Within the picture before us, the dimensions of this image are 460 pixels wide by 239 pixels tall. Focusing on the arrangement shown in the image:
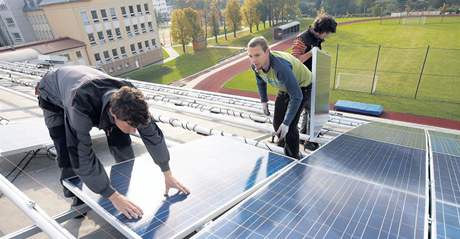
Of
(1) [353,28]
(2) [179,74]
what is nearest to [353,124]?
(2) [179,74]

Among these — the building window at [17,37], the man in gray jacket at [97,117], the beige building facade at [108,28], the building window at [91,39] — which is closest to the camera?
the man in gray jacket at [97,117]

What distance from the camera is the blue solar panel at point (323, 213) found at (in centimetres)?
238

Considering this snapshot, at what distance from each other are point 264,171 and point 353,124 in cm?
427

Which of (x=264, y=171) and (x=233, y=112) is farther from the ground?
(x=264, y=171)

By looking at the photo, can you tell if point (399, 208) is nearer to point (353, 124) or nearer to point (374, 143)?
point (374, 143)

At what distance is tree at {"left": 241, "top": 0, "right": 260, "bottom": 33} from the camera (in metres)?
50.2

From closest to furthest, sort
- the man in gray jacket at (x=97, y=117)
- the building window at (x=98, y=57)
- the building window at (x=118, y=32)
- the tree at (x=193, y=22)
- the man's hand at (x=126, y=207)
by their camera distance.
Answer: the man in gray jacket at (x=97, y=117), the man's hand at (x=126, y=207), the building window at (x=98, y=57), the building window at (x=118, y=32), the tree at (x=193, y=22)

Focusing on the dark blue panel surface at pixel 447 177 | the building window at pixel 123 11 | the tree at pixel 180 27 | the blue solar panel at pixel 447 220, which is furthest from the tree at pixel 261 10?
the blue solar panel at pixel 447 220

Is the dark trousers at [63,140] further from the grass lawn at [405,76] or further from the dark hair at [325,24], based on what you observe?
the grass lawn at [405,76]

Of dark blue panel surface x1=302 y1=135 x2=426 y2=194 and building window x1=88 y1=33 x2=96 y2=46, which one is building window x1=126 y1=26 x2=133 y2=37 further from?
dark blue panel surface x1=302 y1=135 x2=426 y2=194

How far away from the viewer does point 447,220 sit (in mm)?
2506

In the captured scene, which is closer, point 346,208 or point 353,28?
point 346,208

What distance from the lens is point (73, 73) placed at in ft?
10.2

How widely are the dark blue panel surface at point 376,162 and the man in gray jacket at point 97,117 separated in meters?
2.27
